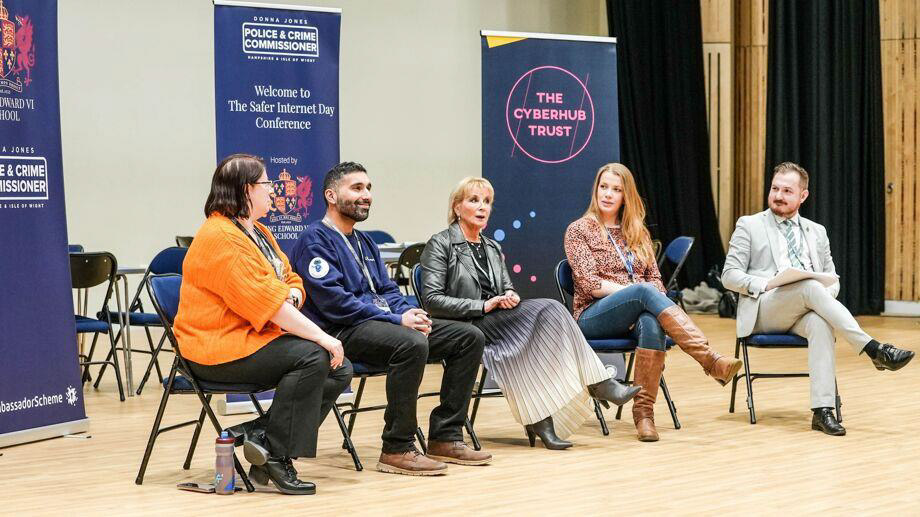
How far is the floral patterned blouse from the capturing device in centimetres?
492

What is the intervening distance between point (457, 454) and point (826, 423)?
167 cm

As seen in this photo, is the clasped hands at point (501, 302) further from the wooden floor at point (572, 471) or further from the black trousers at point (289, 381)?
the black trousers at point (289, 381)

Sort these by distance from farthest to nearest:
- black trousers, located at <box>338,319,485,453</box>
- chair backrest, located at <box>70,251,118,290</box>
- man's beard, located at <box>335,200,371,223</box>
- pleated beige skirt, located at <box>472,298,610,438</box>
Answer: chair backrest, located at <box>70,251,118,290</box> → pleated beige skirt, located at <box>472,298,610,438</box> → man's beard, located at <box>335,200,371,223</box> → black trousers, located at <box>338,319,485,453</box>

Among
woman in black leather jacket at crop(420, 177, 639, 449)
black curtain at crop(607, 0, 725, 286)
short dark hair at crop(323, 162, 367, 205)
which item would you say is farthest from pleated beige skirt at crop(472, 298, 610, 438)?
black curtain at crop(607, 0, 725, 286)

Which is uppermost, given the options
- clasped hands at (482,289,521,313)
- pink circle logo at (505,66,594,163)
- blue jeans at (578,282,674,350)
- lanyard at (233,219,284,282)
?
pink circle logo at (505,66,594,163)

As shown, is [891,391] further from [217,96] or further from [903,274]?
[903,274]

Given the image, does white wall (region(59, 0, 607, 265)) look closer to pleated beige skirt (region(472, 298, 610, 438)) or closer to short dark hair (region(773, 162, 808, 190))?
pleated beige skirt (region(472, 298, 610, 438))

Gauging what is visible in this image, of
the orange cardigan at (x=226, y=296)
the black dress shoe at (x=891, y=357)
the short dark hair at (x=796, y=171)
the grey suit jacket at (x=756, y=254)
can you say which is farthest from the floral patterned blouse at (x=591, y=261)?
the orange cardigan at (x=226, y=296)

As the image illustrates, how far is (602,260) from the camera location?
16.3ft

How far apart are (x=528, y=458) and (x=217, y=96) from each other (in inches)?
85.6

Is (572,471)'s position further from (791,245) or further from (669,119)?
(669,119)

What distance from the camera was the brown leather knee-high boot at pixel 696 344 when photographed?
457 centimetres

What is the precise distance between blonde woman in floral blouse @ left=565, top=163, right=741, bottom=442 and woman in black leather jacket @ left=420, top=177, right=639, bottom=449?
23cm

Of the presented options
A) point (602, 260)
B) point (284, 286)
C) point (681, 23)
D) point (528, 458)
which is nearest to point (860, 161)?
point (681, 23)
